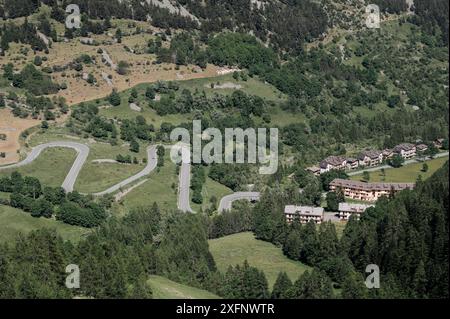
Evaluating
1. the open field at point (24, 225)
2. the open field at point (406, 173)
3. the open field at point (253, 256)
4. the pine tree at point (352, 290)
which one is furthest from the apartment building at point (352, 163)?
the pine tree at point (352, 290)

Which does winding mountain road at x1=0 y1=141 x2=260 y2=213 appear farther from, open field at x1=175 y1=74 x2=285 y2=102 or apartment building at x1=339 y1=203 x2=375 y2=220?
open field at x1=175 y1=74 x2=285 y2=102

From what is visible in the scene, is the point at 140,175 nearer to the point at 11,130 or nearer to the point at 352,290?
the point at 11,130

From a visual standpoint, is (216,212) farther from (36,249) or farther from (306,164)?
(36,249)

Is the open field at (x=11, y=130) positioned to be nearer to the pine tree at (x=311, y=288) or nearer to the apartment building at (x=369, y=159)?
the apartment building at (x=369, y=159)

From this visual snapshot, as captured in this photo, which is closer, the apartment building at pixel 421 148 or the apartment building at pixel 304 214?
Answer: the apartment building at pixel 304 214

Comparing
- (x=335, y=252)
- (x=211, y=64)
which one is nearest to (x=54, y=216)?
(x=335, y=252)

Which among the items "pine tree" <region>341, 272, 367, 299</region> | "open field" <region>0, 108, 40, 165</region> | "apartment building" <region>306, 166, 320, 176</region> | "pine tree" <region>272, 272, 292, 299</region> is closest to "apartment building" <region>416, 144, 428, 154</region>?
"apartment building" <region>306, 166, 320, 176</region>
